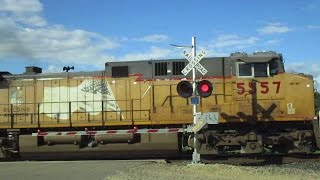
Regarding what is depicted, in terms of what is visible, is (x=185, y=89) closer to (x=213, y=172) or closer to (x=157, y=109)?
(x=213, y=172)

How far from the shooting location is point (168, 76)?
1856cm

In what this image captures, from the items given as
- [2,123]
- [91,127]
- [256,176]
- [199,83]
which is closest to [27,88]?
[2,123]

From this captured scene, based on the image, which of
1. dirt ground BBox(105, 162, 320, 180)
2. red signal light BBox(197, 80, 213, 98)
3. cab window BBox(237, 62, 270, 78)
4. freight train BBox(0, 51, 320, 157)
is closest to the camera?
dirt ground BBox(105, 162, 320, 180)

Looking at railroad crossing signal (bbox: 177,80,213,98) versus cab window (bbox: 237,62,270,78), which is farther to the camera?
cab window (bbox: 237,62,270,78)

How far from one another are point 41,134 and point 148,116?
4.31 meters

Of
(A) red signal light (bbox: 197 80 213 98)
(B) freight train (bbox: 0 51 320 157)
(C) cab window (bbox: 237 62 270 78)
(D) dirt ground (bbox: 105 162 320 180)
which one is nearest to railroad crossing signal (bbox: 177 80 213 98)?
(A) red signal light (bbox: 197 80 213 98)

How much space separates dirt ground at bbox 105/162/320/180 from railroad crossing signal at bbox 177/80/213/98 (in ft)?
7.57

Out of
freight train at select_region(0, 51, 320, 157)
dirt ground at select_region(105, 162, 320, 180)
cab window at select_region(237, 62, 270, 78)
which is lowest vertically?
dirt ground at select_region(105, 162, 320, 180)

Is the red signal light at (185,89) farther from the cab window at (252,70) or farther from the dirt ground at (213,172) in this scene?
the cab window at (252,70)

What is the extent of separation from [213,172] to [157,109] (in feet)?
17.1

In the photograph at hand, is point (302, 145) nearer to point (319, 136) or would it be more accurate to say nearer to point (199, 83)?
point (319, 136)

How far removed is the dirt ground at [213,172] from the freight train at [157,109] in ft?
8.29

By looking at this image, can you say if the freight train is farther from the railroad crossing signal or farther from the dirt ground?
the dirt ground

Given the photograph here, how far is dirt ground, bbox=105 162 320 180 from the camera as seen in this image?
498 inches
